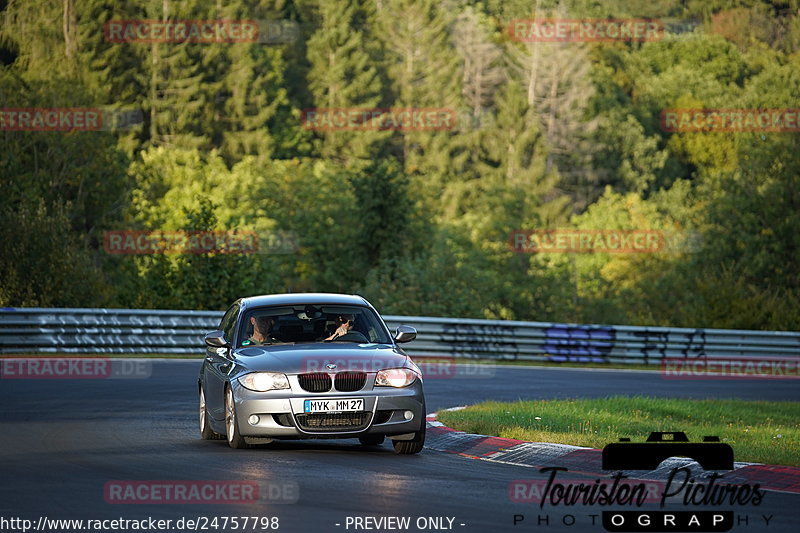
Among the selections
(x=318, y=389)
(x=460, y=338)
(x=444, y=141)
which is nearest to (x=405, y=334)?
(x=318, y=389)

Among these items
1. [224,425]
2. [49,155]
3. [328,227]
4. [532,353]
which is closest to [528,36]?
[328,227]

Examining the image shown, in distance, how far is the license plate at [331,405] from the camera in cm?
1445

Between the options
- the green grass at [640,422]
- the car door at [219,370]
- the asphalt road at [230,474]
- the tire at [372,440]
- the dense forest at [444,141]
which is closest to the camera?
the asphalt road at [230,474]

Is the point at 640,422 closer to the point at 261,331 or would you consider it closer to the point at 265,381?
the point at 261,331

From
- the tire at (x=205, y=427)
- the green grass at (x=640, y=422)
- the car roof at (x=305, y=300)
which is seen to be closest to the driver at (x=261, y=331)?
the car roof at (x=305, y=300)

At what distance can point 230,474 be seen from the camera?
506 inches

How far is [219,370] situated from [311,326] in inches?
41.3

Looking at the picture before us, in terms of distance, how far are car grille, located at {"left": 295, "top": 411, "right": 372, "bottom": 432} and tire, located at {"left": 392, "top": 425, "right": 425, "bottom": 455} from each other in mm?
565

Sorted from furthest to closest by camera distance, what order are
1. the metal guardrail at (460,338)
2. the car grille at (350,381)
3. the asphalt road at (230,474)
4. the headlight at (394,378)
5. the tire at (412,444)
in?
the metal guardrail at (460,338) → the tire at (412,444) → the headlight at (394,378) → the car grille at (350,381) → the asphalt road at (230,474)

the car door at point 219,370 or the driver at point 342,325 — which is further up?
the driver at point 342,325

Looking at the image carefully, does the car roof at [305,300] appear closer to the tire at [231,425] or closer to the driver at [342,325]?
the driver at [342,325]

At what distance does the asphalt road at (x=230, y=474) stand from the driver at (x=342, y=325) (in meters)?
1.14

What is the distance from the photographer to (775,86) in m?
107

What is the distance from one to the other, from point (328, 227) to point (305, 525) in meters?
71.7
